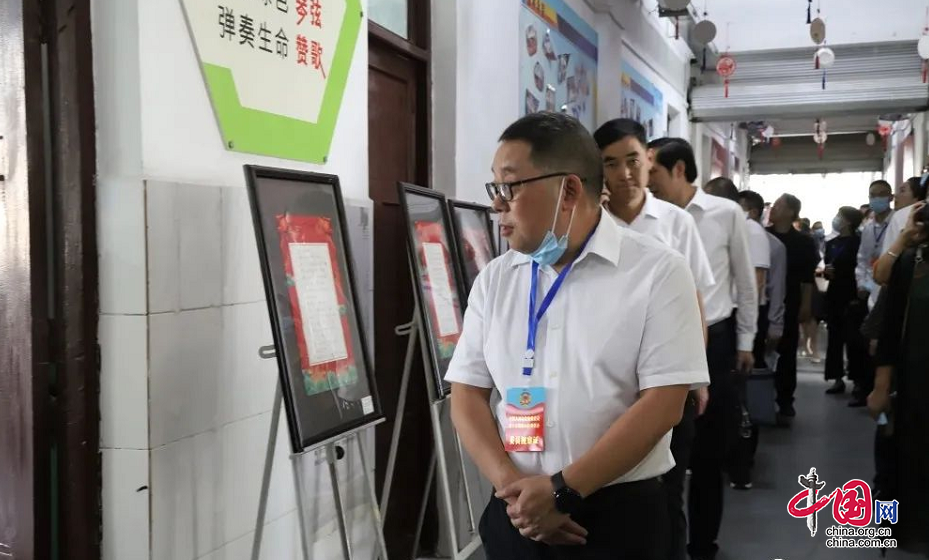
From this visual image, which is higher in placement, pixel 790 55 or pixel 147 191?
pixel 790 55

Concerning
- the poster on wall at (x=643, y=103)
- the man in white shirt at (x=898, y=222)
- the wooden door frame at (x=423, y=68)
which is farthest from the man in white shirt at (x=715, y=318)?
the poster on wall at (x=643, y=103)

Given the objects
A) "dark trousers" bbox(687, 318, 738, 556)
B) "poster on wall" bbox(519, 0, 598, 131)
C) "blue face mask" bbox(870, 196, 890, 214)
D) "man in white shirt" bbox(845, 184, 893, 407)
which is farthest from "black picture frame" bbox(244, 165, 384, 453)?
"blue face mask" bbox(870, 196, 890, 214)

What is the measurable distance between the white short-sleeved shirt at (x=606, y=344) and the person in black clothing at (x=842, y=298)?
17.9 ft

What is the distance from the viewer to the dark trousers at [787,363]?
5668mm

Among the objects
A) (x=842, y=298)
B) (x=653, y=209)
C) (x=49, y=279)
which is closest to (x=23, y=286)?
(x=49, y=279)

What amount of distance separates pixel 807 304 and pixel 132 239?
5986 millimetres

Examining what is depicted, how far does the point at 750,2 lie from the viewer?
841cm

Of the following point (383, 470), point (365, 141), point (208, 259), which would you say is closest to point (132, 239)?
point (208, 259)

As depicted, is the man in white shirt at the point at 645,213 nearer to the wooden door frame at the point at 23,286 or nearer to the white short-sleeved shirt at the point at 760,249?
the wooden door frame at the point at 23,286

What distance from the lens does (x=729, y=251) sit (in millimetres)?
3072

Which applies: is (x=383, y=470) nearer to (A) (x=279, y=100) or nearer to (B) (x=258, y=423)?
(B) (x=258, y=423)

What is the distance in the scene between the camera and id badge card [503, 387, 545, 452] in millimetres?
1368

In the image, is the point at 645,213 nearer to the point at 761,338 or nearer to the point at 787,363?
the point at 761,338

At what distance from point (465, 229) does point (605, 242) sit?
1.56 meters
